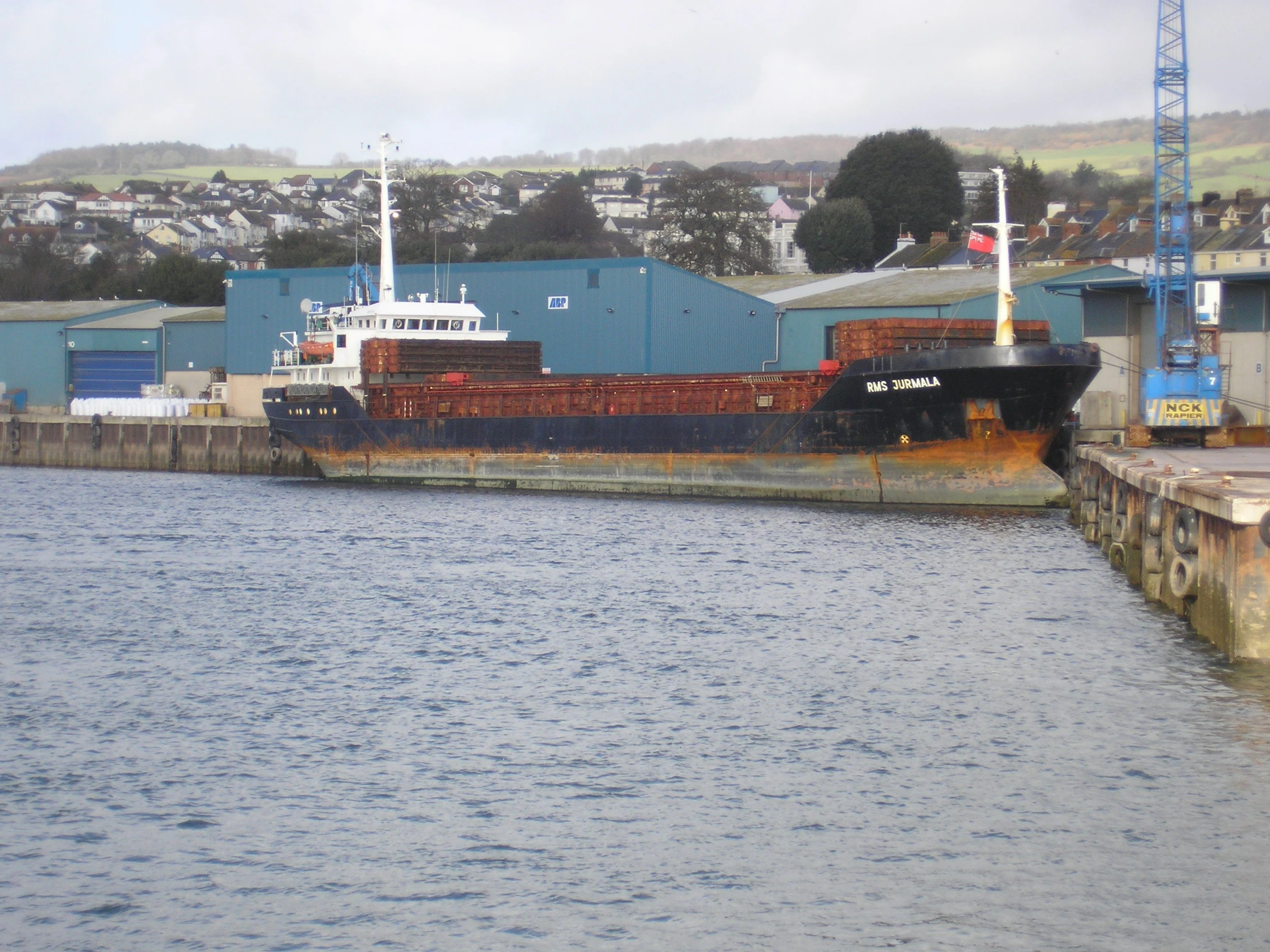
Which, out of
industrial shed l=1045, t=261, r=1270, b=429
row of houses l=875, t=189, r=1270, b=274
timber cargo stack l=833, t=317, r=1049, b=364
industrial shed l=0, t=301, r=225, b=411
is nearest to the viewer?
timber cargo stack l=833, t=317, r=1049, b=364

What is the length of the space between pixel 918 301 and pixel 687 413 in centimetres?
1470

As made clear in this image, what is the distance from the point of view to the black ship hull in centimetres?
3067

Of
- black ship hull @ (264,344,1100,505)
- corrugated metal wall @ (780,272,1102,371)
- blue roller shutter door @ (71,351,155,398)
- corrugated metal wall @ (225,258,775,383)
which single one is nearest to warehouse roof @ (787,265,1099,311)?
corrugated metal wall @ (780,272,1102,371)

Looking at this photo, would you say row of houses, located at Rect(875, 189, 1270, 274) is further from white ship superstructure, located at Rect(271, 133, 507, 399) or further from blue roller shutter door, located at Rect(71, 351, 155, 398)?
blue roller shutter door, located at Rect(71, 351, 155, 398)

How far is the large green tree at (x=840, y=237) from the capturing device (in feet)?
322

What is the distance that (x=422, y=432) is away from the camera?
41781 millimetres

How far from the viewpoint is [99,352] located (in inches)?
2517

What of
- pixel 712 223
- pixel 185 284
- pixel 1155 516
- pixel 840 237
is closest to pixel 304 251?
pixel 185 284

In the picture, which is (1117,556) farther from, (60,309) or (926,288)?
(60,309)

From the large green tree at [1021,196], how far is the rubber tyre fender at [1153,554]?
92.5m

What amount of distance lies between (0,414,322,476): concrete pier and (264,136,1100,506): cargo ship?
2.69 m

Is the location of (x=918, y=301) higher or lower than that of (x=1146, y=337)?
higher

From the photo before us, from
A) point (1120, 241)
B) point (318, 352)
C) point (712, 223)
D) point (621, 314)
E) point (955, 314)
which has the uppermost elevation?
point (712, 223)

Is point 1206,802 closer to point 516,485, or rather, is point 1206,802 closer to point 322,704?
point 322,704
